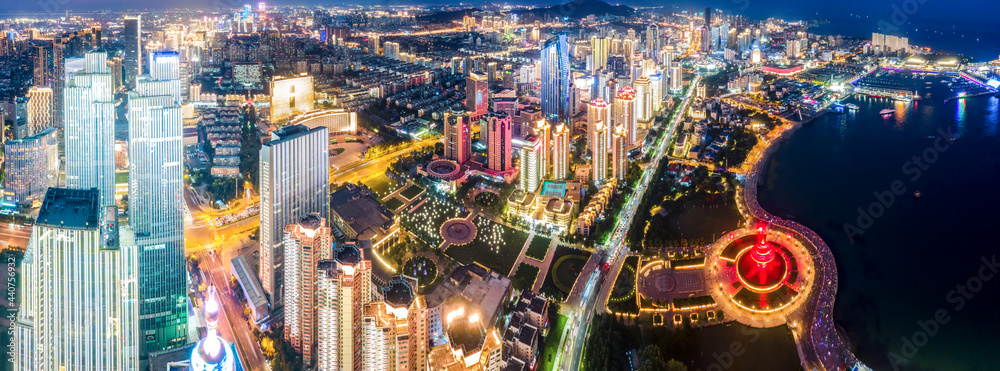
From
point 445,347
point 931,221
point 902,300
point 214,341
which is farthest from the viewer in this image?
point 931,221

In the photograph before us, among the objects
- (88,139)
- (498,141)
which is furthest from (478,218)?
(88,139)

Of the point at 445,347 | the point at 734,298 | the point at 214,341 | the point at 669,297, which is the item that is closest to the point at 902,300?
the point at 734,298

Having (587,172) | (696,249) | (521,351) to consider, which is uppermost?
(587,172)

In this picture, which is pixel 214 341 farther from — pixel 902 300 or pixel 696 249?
pixel 902 300

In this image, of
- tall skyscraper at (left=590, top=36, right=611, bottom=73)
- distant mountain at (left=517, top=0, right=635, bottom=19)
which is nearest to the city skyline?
tall skyscraper at (left=590, top=36, right=611, bottom=73)

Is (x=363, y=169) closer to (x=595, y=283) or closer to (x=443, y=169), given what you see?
(x=443, y=169)
